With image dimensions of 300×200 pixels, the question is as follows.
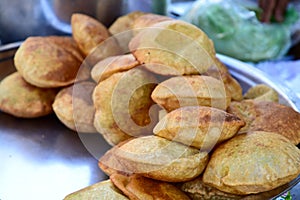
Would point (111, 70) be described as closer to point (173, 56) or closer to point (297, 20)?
point (173, 56)

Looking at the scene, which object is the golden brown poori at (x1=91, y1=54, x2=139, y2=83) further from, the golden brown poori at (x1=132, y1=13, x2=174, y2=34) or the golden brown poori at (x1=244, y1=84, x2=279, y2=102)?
the golden brown poori at (x1=244, y1=84, x2=279, y2=102)

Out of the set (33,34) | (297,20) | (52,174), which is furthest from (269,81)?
(297,20)

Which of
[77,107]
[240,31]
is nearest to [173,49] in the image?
[77,107]

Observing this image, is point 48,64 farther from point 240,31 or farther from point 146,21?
point 240,31

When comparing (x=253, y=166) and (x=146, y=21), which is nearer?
(x=253, y=166)

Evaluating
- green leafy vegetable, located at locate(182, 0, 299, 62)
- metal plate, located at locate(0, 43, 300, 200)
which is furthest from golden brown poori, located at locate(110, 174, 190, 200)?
green leafy vegetable, located at locate(182, 0, 299, 62)
